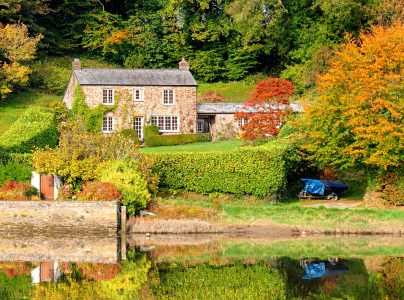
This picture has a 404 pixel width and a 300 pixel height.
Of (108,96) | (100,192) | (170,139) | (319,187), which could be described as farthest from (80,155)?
(108,96)

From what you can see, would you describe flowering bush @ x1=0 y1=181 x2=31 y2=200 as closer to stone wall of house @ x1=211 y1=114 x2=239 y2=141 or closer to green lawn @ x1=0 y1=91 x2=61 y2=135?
green lawn @ x1=0 y1=91 x2=61 y2=135

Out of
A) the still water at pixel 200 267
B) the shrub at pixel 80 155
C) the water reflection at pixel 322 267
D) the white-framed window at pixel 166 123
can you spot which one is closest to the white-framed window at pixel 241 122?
the white-framed window at pixel 166 123

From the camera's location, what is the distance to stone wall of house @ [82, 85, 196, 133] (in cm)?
6888

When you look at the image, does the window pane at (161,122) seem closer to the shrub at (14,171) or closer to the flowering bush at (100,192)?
the shrub at (14,171)

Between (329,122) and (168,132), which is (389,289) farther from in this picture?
(168,132)

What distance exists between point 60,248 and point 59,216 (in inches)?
149

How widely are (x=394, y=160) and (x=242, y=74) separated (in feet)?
135

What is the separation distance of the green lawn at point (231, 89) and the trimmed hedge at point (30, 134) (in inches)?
1048

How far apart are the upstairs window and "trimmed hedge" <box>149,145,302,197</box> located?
2140cm

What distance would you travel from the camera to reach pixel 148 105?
69.9 m

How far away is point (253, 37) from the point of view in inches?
3366

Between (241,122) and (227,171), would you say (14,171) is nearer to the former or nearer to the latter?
(227,171)

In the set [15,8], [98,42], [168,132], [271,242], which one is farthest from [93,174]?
[98,42]

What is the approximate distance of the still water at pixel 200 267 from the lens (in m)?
30.4
